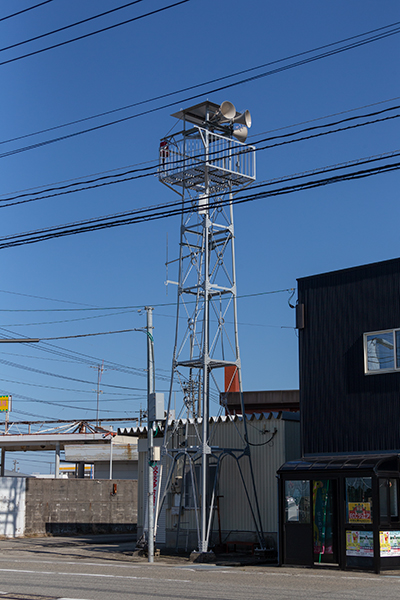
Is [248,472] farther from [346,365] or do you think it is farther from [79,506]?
[79,506]

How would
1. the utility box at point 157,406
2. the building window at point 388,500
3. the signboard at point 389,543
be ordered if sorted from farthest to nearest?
the utility box at point 157,406, the building window at point 388,500, the signboard at point 389,543

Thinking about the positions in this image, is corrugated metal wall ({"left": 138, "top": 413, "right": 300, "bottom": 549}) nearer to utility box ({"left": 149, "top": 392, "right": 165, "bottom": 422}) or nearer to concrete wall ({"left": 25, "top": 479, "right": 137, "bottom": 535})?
utility box ({"left": 149, "top": 392, "right": 165, "bottom": 422})

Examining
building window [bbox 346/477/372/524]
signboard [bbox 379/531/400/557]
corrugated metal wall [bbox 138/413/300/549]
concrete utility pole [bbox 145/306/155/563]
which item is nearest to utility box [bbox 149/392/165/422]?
concrete utility pole [bbox 145/306/155/563]

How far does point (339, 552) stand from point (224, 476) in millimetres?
7193

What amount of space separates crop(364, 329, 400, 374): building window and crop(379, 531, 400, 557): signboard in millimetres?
4295

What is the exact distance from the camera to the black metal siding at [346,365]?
20.0m

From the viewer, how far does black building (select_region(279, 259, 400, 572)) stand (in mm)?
18094

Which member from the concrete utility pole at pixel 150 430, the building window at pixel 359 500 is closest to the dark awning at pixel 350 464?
the building window at pixel 359 500

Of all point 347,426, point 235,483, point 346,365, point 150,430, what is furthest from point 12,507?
point 346,365

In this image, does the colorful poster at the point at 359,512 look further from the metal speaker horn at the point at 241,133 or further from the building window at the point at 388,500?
the metal speaker horn at the point at 241,133

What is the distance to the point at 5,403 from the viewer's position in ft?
172

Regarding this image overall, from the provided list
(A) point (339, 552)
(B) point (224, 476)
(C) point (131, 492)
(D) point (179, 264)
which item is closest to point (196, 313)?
(D) point (179, 264)

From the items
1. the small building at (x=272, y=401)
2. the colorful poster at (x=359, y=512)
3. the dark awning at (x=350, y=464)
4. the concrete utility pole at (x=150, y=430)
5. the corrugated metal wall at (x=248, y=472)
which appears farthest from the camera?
the small building at (x=272, y=401)

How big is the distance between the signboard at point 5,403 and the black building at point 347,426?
34.5 m
